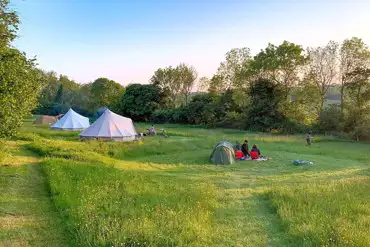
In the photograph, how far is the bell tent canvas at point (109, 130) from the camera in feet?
Result: 88.7

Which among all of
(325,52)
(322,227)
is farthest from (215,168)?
(325,52)

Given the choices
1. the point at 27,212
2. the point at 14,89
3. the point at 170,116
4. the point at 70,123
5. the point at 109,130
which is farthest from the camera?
the point at 170,116

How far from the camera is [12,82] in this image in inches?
489

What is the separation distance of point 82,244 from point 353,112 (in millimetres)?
38108

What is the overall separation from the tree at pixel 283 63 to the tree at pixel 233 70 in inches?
236

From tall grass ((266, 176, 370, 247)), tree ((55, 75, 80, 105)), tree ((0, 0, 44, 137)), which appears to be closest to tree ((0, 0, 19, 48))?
tree ((0, 0, 44, 137))

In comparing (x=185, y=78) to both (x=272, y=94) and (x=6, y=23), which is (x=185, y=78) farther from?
(x=6, y=23)

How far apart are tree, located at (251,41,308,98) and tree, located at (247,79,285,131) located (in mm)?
1871

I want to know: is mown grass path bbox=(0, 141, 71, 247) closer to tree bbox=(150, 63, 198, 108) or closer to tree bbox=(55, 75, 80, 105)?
tree bbox=(150, 63, 198, 108)

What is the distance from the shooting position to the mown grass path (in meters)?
7.12

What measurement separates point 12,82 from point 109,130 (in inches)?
595

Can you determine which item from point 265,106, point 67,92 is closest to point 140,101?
point 265,106

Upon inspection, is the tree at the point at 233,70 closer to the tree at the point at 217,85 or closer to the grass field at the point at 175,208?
the tree at the point at 217,85

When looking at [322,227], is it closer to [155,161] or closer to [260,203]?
[260,203]
